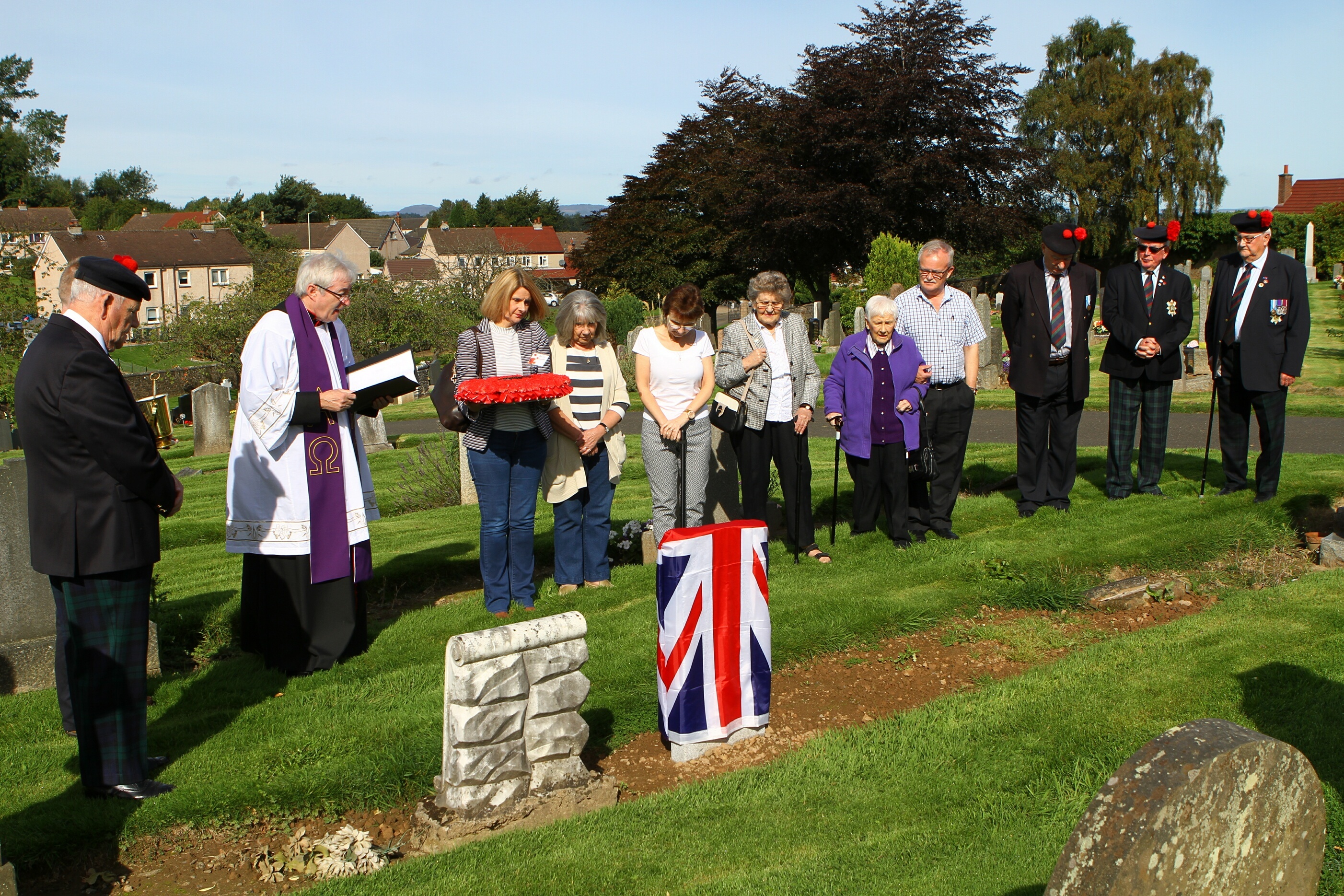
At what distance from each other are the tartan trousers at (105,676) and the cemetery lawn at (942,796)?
133 cm

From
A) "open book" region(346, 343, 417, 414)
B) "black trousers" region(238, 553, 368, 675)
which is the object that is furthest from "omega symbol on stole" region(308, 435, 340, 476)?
"black trousers" region(238, 553, 368, 675)

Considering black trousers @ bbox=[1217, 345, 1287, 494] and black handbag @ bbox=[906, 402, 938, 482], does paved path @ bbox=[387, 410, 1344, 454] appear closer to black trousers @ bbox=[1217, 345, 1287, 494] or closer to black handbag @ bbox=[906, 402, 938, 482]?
black trousers @ bbox=[1217, 345, 1287, 494]

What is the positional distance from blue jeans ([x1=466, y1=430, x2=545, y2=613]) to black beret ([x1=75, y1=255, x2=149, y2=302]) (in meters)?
2.59

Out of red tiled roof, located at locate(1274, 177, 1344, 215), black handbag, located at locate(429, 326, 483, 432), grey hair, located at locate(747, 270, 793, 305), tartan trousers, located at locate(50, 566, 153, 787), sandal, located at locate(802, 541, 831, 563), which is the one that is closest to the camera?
tartan trousers, located at locate(50, 566, 153, 787)

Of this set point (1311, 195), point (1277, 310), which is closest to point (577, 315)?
point (1277, 310)

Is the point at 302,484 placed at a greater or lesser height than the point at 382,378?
lesser

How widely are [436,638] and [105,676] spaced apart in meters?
2.35

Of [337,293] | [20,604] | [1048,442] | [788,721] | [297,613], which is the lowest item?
[788,721]

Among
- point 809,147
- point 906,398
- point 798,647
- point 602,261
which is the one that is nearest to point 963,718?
point 798,647

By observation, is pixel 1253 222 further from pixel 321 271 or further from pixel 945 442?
pixel 321 271

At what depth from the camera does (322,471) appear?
6.32 meters

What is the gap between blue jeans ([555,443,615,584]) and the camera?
762cm

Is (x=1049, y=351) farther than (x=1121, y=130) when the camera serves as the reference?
No

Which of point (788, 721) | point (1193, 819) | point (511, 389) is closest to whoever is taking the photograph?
point (1193, 819)
